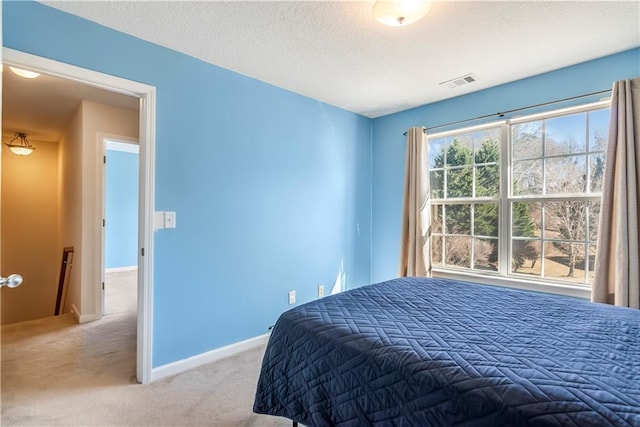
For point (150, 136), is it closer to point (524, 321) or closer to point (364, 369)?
point (364, 369)

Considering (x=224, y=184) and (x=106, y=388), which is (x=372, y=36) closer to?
(x=224, y=184)

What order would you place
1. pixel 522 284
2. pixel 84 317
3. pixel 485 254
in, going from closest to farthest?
pixel 522 284 → pixel 485 254 → pixel 84 317

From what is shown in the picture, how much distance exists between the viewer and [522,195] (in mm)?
2783

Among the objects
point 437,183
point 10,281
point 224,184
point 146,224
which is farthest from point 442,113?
point 10,281

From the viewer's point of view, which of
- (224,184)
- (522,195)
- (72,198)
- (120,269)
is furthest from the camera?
(120,269)

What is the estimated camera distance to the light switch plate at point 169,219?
2.23 m

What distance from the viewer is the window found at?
246 centimetres

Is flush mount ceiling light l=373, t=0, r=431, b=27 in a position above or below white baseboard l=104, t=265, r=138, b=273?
above

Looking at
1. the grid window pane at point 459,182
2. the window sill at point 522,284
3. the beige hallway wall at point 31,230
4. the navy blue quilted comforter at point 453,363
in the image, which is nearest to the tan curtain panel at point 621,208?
the window sill at point 522,284

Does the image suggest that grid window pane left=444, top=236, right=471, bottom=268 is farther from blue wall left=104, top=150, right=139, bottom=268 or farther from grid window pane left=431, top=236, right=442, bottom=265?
blue wall left=104, top=150, right=139, bottom=268

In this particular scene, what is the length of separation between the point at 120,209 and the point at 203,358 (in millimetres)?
5372

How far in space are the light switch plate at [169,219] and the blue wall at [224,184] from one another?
42mm

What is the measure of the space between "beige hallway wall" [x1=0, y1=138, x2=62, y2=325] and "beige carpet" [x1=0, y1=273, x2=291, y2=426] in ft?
6.72

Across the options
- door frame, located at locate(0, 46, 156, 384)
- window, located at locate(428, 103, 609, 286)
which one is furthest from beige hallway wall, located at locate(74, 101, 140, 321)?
window, located at locate(428, 103, 609, 286)
